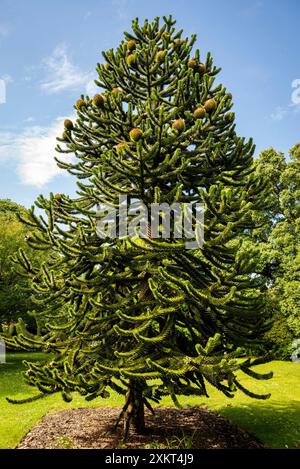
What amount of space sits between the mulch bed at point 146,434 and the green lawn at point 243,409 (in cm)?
39

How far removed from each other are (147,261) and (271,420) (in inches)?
248

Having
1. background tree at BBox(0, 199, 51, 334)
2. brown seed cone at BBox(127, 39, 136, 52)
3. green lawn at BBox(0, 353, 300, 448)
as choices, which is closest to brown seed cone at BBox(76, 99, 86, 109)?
brown seed cone at BBox(127, 39, 136, 52)

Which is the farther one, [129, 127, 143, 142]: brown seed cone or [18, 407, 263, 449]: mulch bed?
[18, 407, 263, 449]: mulch bed

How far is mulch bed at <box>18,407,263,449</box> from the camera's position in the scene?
22.4ft

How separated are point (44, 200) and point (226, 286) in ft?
11.7

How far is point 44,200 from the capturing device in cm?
638

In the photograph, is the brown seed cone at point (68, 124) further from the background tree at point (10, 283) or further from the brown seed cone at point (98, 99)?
the background tree at point (10, 283)

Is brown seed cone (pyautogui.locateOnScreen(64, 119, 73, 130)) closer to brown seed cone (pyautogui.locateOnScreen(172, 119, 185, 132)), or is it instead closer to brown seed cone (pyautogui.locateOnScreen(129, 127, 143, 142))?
brown seed cone (pyautogui.locateOnScreen(129, 127, 143, 142))

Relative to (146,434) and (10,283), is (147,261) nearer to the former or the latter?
(146,434)

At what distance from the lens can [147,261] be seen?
591 cm

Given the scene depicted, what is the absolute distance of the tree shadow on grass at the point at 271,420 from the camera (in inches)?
298

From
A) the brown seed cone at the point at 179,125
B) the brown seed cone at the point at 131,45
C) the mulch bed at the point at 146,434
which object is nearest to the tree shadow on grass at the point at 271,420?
the mulch bed at the point at 146,434

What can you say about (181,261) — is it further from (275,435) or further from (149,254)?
(275,435)
